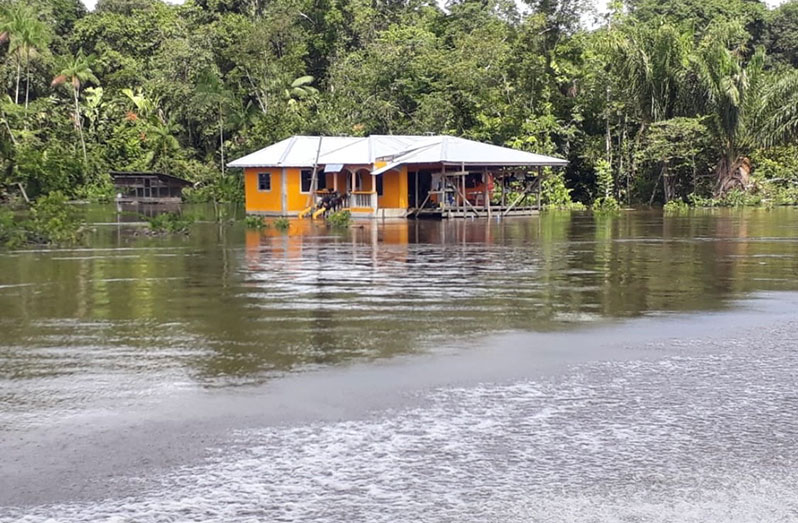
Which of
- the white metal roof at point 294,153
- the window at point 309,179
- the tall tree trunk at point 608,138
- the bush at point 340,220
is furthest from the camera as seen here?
the tall tree trunk at point 608,138

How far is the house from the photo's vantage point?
3728cm

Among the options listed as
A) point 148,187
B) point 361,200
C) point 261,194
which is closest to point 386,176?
point 361,200

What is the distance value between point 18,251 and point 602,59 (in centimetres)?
3477

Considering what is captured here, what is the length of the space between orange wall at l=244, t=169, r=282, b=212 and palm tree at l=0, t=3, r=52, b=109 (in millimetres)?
22440

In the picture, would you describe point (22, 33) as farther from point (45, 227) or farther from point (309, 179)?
point (45, 227)

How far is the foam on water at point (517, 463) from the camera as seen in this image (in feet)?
17.5

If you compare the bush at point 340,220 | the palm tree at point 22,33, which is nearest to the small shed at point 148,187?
the palm tree at point 22,33

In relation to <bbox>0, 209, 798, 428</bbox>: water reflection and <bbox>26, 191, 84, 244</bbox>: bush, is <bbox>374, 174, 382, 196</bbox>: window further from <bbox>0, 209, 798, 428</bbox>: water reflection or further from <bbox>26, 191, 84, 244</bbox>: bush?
<bbox>26, 191, 84, 244</bbox>: bush

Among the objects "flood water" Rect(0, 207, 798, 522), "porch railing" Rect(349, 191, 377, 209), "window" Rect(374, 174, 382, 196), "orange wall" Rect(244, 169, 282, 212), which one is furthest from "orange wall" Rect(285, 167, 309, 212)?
"flood water" Rect(0, 207, 798, 522)

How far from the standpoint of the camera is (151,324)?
450 inches

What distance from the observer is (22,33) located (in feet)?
179

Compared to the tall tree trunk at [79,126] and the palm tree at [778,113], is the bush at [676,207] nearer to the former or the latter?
the palm tree at [778,113]

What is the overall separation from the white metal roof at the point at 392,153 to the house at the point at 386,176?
0.04 metres

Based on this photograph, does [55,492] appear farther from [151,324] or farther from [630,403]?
[151,324]
